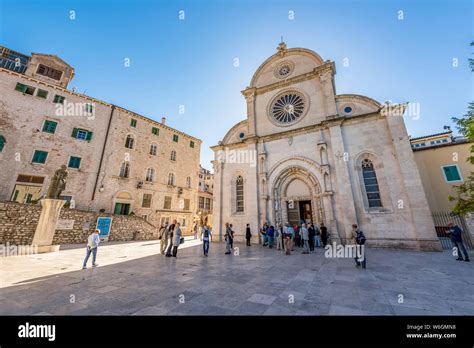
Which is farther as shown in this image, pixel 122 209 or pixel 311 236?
pixel 122 209

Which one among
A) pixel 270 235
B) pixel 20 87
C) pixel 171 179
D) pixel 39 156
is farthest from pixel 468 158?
pixel 20 87

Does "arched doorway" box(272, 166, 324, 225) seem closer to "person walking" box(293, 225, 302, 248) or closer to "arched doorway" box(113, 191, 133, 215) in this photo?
"person walking" box(293, 225, 302, 248)

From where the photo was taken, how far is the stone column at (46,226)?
10.9 m

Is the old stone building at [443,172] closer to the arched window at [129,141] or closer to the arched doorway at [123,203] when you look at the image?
the arched doorway at [123,203]

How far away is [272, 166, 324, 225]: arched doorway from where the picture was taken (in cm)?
1380

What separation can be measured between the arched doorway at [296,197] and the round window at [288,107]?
4801mm

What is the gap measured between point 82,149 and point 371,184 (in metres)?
27.6

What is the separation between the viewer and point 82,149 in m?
20.5

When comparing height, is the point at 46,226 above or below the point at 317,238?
above

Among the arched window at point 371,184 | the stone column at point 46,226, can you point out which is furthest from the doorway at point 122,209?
the arched window at point 371,184

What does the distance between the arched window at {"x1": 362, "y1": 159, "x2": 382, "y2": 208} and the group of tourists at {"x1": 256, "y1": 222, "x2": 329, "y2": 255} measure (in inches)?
142

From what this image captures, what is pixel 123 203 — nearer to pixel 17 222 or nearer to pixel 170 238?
pixel 17 222
